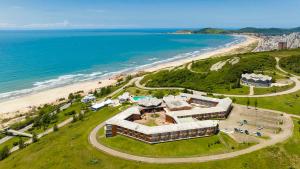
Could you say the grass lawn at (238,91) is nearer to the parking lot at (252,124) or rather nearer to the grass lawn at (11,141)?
the parking lot at (252,124)

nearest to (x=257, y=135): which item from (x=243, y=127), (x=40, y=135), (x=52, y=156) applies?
Result: (x=243, y=127)

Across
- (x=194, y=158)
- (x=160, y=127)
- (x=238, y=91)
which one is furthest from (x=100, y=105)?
(x=238, y=91)

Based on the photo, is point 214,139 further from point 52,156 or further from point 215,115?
point 52,156

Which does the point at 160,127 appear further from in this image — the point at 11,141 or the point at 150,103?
the point at 11,141

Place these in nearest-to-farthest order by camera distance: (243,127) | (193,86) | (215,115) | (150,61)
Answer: (243,127) → (215,115) → (193,86) → (150,61)

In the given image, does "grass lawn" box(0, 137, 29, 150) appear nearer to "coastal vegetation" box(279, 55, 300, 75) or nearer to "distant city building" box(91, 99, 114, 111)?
"distant city building" box(91, 99, 114, 111)

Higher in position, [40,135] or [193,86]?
[193,86]
